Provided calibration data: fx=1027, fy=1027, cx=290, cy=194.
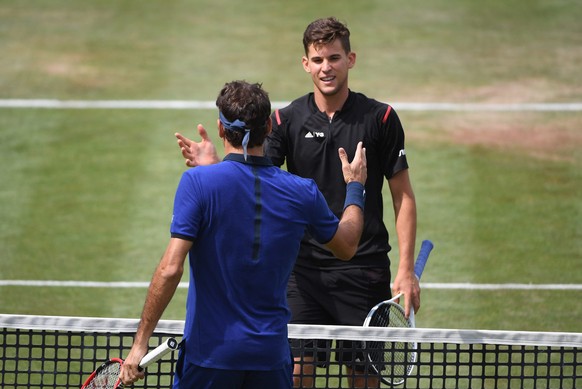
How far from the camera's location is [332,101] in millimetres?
6547

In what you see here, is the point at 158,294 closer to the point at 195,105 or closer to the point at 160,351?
the point at 160,351

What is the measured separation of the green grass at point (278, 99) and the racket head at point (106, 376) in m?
3.67

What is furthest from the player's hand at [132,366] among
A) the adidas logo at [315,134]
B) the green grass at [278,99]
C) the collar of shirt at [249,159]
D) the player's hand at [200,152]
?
the green grass at [278,99]

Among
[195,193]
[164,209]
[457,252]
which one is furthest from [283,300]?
[164,209]

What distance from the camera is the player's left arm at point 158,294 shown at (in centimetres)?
467

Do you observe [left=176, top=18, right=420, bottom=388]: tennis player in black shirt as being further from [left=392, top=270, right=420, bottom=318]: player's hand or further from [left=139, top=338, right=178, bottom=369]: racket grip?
[left=139, top=338, right=178, bottom=369]: racket grip

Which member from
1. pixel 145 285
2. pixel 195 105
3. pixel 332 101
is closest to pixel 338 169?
pixel 332 101

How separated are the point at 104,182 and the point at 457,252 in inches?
159

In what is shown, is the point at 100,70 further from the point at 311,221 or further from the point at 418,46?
the point at 311,221

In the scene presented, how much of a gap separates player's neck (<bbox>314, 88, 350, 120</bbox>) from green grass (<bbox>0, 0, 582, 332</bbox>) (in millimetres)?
3048

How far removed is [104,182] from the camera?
455 inches

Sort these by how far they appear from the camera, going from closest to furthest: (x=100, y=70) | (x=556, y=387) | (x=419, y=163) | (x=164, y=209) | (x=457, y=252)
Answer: (x=556, y=387) → (x=457, y=252) → (x=164, y=209) → (x=419, y=163) → (x=100, y=70)

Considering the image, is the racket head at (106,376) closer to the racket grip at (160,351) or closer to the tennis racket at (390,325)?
the racket grip at (160,351)

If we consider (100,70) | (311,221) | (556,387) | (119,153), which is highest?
(100,70)
